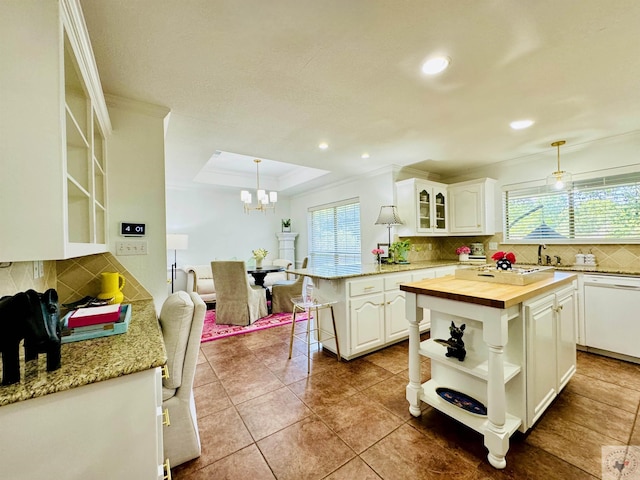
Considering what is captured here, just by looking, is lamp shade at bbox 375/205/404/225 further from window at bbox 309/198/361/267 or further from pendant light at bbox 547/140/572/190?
pendant light at bbox 547/140/572/190

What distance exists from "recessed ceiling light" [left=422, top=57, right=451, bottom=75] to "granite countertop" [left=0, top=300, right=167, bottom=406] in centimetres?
211

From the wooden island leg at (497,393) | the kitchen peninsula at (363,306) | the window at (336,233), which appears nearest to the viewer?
the wooden island leg at (497,393)

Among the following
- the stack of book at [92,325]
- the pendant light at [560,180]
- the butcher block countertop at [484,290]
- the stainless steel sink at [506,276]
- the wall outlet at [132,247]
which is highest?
the pendant light at [560,180]

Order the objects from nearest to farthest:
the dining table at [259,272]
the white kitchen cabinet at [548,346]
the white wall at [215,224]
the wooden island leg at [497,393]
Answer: the wooden island leg at [497,393]
the white kitchen cabinet at [548,346]
the dining table at [259,272]
the white wall at [215,224]

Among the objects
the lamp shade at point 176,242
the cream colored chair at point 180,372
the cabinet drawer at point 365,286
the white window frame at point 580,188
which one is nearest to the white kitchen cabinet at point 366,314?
the cabinet drawer at point 365,286

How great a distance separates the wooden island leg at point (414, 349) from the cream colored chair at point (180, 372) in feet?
4.38

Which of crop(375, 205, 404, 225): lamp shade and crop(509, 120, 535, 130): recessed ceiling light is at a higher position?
crop(509, 120, 535, 130): recessed ceiling light

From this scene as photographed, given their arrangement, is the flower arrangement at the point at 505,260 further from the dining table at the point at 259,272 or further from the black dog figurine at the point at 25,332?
the dining table at the point at 259,272

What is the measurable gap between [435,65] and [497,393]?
1.96 metres

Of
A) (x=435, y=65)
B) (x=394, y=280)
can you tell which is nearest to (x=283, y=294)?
(x=394, y=280)

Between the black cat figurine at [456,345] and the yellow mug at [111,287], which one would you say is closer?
the black cat figurine at [456,345]

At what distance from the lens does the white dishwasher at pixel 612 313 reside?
8.50 ft

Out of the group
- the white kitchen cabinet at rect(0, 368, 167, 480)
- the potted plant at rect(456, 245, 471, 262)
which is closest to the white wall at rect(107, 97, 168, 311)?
the white kitchen cabinet at rect(0, 368, 167, 480)

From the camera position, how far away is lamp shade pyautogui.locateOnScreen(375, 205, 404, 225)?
379cm
